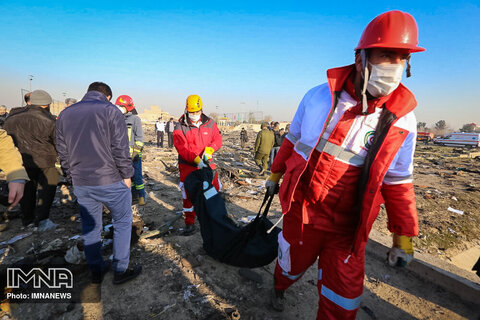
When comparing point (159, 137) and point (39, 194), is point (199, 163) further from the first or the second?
point (159, 137)

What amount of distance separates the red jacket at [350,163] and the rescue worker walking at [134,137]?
3886 millimetres

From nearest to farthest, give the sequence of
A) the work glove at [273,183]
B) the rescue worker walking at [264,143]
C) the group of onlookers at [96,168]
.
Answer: the group of onlookers at [96,168] < the work glove at [273,183] < the rescue worker walking at [264,143]

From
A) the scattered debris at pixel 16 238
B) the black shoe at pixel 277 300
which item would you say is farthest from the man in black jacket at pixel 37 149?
the black shoe at pixel 277 300

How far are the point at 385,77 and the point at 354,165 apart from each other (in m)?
0.63

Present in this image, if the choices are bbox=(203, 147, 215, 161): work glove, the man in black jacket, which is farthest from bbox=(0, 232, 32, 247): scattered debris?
bbox=(203, 147, 215, 161): work glove

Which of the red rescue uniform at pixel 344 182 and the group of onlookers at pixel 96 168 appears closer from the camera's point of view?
the red rescue uniform at pixel 344 182

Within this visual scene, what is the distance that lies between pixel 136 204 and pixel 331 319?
443 centimetres

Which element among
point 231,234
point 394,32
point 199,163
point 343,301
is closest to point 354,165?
point 394,32

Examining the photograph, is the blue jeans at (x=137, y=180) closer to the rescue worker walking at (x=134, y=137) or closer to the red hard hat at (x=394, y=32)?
the rescue worker walking at (x=134, y=137)

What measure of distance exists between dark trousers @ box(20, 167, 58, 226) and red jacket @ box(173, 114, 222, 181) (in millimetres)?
2201

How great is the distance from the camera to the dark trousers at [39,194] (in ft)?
11.4

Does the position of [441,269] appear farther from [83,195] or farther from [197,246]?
[83,195]

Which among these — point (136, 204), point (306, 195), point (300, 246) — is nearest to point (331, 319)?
point (300, 246)

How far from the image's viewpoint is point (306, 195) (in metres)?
1.72
